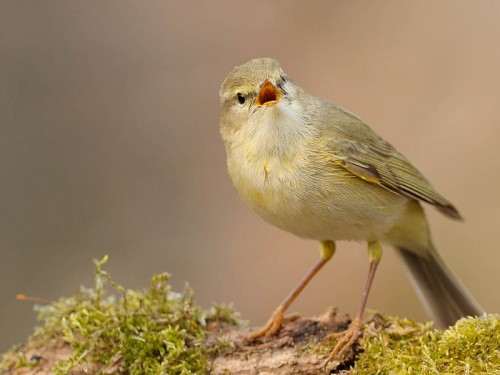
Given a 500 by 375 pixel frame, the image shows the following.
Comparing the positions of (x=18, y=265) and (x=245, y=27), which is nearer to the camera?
(x=18, y=265)

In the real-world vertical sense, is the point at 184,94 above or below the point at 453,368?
above

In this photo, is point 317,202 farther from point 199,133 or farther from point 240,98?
point 199,133

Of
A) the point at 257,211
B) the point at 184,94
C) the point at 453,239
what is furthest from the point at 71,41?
the point at 257,211

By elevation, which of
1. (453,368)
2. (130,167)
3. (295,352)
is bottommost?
(453,368)

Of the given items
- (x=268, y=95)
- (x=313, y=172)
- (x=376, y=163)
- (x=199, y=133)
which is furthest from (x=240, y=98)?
(x=199, y=133)

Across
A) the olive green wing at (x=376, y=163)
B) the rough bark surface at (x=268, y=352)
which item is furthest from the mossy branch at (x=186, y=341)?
the olive green wing at (x=376, y=163)

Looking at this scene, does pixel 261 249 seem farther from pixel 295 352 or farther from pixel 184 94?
pixel 295 352

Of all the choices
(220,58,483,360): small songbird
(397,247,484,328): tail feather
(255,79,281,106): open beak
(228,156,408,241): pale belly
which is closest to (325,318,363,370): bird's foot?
(220,58,483,360): small songbird

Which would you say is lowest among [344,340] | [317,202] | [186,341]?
[344,340]
